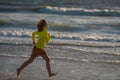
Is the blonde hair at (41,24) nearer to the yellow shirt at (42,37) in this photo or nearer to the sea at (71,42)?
the yellow shirt at (42,37)

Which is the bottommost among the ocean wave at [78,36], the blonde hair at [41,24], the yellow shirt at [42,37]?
the ocean wave at [78,36]

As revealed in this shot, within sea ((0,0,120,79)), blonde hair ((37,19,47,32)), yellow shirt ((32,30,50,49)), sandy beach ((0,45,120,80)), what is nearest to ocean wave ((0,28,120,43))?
sea ((0,0,120,79))

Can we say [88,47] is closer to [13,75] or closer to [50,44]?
[50,44]

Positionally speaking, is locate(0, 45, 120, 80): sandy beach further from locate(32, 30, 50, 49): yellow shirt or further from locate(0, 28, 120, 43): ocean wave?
locate(0, 28, 120, 43): ocean wave

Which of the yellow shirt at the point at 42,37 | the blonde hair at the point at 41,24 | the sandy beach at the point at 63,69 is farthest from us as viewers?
the sandy beach at the point at 63,69

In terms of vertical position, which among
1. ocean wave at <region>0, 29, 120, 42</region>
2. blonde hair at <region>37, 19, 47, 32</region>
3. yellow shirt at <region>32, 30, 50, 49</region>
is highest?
blonde hair at <region>37, 19, 47, 32</region>

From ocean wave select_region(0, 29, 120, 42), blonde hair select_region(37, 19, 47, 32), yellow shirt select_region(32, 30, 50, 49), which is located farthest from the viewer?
ocean wave select_region(0, 29, 120, 42)

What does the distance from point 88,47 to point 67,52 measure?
150 cm

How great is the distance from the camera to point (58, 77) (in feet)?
37.0

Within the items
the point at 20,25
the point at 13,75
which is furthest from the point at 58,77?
the point at 20,25

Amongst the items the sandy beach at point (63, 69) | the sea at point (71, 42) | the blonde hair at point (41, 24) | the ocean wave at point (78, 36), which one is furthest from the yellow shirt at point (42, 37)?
the ocean wave at point (78, 36)

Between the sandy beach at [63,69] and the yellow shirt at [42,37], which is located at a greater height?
the yellow shirt at [42,37]

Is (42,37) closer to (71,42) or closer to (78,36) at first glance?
(71,42)

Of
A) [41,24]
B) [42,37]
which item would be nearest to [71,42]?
[42,37]
